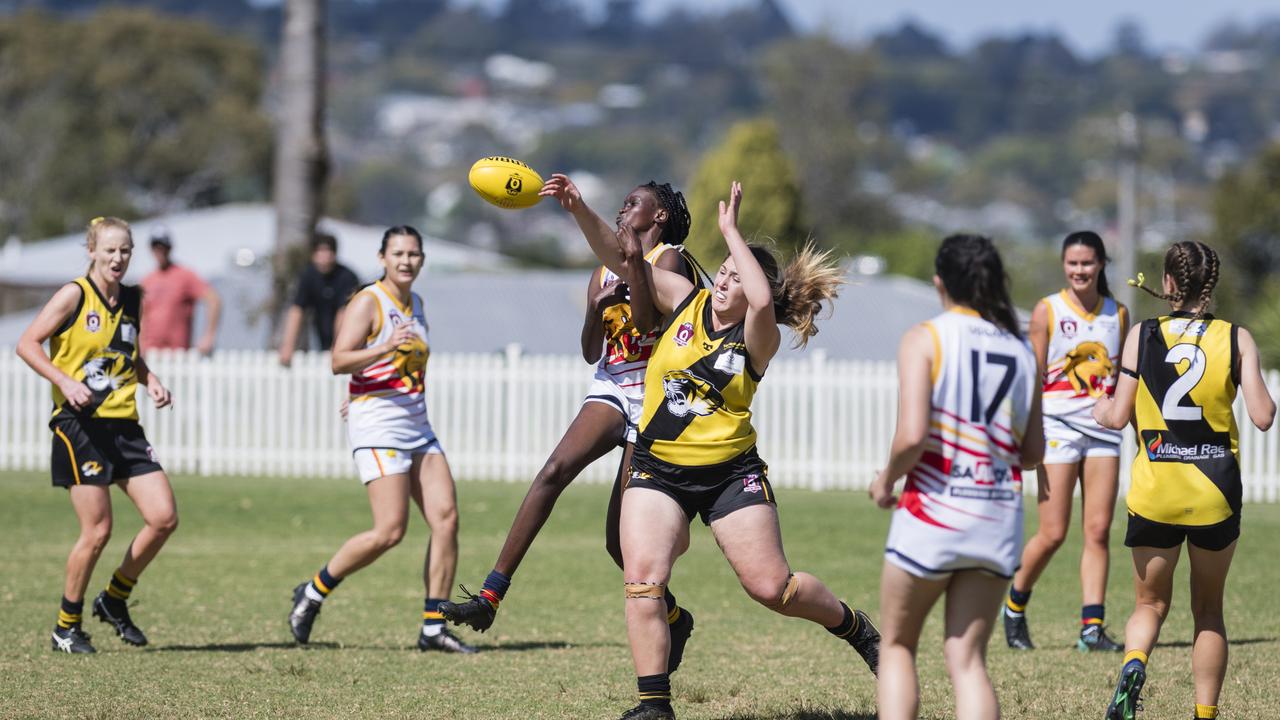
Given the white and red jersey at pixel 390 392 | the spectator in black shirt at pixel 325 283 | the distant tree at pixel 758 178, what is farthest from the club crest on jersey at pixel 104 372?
the distant tree at pixel 758 178

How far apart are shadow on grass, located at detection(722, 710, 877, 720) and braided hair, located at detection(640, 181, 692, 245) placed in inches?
80.7

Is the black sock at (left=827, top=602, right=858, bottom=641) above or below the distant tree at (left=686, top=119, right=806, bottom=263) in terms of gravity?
below

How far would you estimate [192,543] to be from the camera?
1321 centimetres

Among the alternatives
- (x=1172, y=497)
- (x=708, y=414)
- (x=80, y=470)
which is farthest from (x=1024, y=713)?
(x=80, y=470)

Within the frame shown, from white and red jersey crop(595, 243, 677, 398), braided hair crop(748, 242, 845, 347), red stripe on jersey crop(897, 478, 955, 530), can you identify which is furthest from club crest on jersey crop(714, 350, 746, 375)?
red stripe on jersey crop(897, 478, 955, 530)

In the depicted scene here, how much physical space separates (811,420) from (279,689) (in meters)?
11.3

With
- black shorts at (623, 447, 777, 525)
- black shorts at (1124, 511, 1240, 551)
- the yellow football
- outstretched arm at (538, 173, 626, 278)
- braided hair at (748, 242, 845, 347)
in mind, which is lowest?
black shorts at (1124, 511, 1240, 551)

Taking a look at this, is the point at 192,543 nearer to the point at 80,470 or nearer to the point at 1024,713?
the point at 80,470

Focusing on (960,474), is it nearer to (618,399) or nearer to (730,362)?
(730,362)

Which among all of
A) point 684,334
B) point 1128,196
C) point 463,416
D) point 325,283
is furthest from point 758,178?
point 684,334

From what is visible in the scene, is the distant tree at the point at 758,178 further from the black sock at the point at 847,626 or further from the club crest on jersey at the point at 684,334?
the club crest on jersey at the point at 684,334

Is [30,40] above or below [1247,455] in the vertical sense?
above

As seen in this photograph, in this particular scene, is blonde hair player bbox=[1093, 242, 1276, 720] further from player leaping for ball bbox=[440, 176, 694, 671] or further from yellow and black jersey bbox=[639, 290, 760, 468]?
player leaping for ball bbox=[440, 176, 694, 671]

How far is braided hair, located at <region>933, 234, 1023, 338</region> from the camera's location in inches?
214
